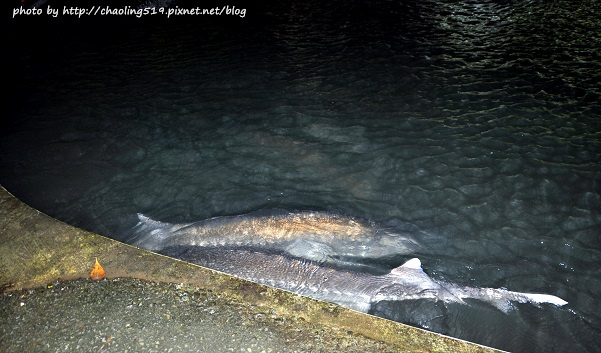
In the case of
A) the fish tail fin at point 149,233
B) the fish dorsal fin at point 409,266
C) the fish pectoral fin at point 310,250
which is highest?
the fish dorsal fin at point 409,266

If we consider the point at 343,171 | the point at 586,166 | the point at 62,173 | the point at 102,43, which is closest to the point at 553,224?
the point at 586,166

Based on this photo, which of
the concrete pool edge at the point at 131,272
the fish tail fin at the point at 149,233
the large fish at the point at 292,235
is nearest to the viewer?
the concrete pool edge at the point at 131,272

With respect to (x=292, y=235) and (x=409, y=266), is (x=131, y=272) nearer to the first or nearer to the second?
(x=292, y=235)

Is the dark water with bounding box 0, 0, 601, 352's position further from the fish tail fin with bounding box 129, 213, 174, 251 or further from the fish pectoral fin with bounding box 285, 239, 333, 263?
the fish pectoral fin with bounding box 285, 239, 333, 263

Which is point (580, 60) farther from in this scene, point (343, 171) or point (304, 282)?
point (304, 282)

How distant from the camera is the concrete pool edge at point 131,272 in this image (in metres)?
2.91

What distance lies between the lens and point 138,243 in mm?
4777

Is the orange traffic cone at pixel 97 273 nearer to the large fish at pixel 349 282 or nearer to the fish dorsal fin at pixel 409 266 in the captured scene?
the large fish at pixel 349 282

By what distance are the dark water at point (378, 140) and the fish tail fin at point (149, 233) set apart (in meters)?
0.17

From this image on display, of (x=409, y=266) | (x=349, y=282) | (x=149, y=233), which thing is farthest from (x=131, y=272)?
(x=409, y=266)

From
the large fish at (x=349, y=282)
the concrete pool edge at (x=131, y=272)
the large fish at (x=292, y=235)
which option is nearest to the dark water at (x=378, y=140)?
the large fish at (x=349, y=282)

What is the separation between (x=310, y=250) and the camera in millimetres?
4586

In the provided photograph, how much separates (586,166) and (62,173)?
6940 mm

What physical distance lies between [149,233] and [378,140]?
11.3 feet
